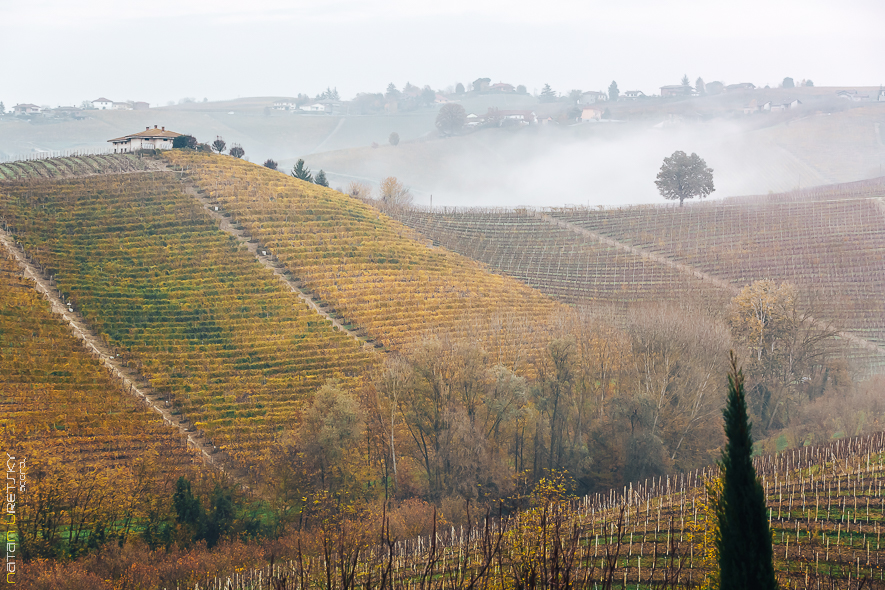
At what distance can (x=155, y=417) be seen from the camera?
125 ft

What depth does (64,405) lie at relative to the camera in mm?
36000

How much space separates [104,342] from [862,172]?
151m

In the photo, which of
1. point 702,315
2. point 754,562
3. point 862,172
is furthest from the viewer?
point 862,172

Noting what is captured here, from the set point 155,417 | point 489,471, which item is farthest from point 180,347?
point 489,471

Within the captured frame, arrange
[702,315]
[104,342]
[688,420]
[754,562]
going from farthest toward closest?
[702,315], [104,342], [688,420], [754,562]

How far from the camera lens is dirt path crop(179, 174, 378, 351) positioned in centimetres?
5028

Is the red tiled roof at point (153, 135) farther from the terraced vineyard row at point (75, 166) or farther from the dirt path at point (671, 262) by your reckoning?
the dirt path at point (671, 262)

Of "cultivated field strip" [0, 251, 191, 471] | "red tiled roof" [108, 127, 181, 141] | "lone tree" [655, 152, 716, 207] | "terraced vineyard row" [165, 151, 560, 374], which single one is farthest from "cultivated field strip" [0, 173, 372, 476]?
"lone tree" [655, 152, 716, 207]

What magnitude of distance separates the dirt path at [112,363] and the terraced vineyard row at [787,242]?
4462 centimetres

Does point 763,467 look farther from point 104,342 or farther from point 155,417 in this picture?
point 104,342

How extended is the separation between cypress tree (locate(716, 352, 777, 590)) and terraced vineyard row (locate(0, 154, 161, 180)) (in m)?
65.9

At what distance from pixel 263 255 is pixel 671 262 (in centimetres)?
4122

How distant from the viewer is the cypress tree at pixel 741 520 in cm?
1248

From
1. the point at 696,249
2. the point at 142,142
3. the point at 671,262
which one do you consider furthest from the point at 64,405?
the point at 696,249
